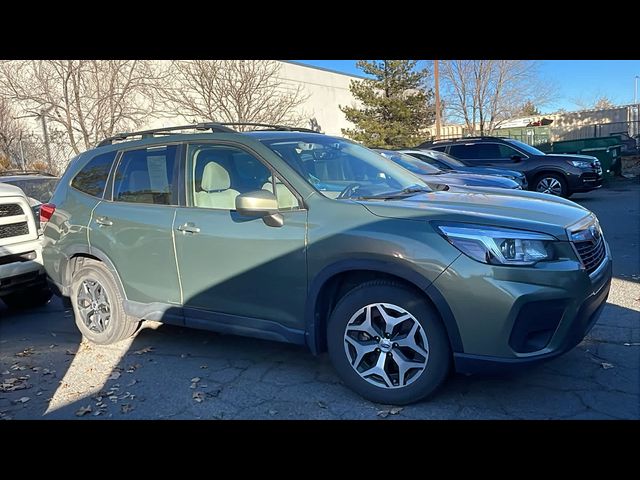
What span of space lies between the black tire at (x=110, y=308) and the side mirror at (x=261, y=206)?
1.81 meters

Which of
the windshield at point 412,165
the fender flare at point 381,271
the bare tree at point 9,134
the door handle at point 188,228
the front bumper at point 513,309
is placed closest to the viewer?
the front bumper at point 513,309

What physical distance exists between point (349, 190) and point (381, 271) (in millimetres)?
862

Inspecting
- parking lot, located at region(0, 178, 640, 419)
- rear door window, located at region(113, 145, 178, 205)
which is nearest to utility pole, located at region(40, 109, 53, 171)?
parking lot, located at region(0, 178, 640, 419)

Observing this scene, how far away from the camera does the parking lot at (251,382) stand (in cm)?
326

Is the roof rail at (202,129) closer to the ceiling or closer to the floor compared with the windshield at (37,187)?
closer to the ceiling

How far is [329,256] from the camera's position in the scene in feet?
11.0

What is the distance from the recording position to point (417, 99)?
26.2 m

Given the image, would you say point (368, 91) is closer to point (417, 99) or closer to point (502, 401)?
point (417, 99)

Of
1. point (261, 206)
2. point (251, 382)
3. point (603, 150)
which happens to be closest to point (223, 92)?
point (603, 150)

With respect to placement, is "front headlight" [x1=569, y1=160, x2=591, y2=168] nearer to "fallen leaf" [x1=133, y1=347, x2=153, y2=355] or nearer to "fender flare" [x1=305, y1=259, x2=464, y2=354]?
"fender flare" [x1=305, y1=259, x2=464, y2=354]

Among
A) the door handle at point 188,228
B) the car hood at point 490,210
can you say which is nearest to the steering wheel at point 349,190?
the car hood at point 490,210

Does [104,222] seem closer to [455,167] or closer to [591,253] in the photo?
[591,253]

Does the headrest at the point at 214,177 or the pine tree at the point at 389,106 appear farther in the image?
the pine tree at the point at 389,106

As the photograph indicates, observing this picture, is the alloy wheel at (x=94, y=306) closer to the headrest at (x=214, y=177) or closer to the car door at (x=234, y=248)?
the car door at (x=234, y=248)
